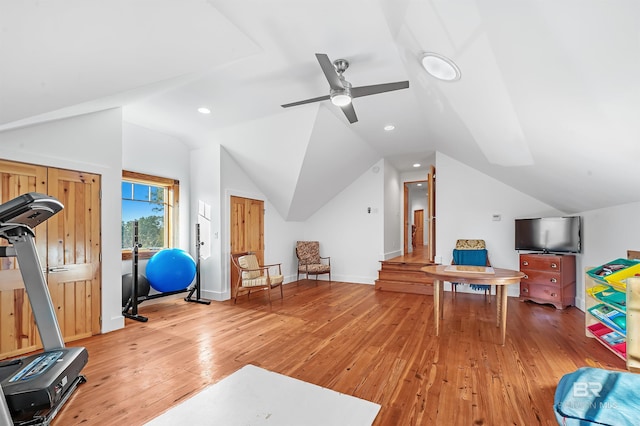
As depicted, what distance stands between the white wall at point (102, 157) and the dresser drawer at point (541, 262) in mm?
6105

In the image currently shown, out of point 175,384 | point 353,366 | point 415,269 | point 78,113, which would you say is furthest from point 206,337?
point 415,269

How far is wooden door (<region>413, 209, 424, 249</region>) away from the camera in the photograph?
12.4 meters

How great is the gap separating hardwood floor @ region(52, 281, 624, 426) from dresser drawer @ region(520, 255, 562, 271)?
2.11 feet

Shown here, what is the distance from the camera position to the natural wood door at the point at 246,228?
5383 mm

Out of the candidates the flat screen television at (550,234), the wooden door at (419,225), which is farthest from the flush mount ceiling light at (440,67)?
the wooden door at (419,225)

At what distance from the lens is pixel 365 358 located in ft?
9.10

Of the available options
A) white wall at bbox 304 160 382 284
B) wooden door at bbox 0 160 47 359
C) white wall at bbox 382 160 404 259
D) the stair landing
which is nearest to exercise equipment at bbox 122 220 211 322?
wooden door at bbox 0 160 47 359

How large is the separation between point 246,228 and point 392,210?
378 centimetres

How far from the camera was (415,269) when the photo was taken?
19.5 feet

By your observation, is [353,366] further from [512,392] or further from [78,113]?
[78,113]

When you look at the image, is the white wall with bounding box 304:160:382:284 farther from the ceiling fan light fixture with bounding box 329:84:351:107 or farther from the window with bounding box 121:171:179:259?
the ceiling fan light fixture with bounding box 329:84:351:107

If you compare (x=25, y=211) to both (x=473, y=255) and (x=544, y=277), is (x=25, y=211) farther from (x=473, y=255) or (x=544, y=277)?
(x=544, y=277)

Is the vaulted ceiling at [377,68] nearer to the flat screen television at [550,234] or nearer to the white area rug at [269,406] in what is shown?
the flat screen television at [550,234]

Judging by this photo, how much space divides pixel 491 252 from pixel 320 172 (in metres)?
3.64
